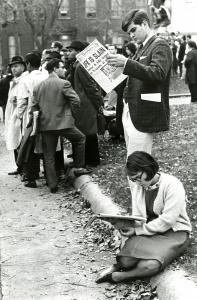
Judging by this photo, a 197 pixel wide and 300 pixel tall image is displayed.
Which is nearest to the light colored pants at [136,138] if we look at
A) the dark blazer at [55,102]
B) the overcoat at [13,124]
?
the dark blazer at [55,102]

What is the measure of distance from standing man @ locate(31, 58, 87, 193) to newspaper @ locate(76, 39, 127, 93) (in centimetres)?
223

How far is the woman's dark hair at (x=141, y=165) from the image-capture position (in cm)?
458

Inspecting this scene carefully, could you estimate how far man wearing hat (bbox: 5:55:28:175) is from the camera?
8680 millimetres

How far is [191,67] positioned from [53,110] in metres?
8.95

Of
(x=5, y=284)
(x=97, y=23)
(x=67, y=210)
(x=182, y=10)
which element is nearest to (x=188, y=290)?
(x=5, y=284)

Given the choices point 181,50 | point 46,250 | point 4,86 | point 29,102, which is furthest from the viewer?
point 181,50

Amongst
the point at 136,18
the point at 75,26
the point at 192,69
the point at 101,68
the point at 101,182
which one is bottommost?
the point at 75,26

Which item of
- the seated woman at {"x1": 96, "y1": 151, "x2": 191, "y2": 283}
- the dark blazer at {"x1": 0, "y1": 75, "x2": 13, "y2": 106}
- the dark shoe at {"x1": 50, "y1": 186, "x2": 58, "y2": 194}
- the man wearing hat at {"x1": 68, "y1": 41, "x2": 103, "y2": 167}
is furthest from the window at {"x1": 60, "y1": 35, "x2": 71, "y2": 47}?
the seated woman at {"x1": 96, "y1": 151, "x2": 191, "y2": 283}

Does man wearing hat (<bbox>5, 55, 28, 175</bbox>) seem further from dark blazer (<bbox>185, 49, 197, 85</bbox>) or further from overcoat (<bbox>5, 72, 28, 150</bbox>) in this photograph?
dark blazer (<bbox>185, 49, 197, 85</bbox>)

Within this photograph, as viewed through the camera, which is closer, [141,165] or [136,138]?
[141,165]

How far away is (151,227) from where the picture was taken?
4.63 meters

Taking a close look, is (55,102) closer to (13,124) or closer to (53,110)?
(53,110)

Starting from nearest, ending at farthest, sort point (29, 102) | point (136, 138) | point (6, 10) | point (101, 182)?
point (136, 138)
point (101, 182)
point (29, 102)
point (6, 10)

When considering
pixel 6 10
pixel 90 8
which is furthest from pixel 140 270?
pixel 90 8
